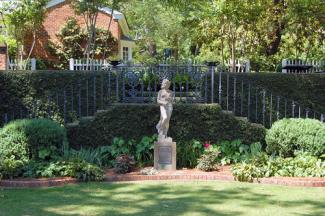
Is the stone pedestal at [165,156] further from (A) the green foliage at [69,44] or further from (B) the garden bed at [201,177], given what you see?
(A) the green foliage at [69,44]

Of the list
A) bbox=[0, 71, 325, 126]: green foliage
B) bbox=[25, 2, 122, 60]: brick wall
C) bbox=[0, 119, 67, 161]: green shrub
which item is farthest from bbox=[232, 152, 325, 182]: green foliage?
bbox=[25, 2, 122, 60]: brick wall

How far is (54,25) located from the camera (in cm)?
2681

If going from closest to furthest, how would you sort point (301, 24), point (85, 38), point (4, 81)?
point (4, 81) < point (301, 24) < point (85, 38)

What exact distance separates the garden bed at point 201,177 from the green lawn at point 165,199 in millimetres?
305

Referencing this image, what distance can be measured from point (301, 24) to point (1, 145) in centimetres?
1426

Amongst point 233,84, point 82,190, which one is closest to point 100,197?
point 82,190

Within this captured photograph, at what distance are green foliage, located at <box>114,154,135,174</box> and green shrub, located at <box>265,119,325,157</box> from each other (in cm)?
323

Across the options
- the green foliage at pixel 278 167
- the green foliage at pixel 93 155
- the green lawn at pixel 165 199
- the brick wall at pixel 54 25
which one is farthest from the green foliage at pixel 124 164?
the brick wall at pixel 54 25

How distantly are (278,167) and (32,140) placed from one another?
5.25 m

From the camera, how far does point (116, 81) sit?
504 inches

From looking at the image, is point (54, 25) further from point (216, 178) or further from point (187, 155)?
point (216, 178)

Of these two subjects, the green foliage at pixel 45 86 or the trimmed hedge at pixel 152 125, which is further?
Result: the green foliage at pixel 45 86

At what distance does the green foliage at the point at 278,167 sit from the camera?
32.5 feet

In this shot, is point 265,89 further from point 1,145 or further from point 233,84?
point 1,145
